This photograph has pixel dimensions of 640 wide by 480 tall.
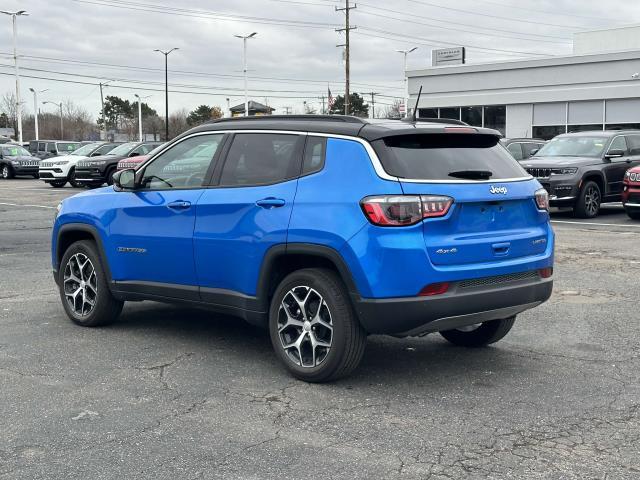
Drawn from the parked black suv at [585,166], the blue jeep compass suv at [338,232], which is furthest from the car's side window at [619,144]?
the blue jeep compass suv at [338,232]

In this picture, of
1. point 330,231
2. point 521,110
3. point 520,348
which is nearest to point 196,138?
point 330,231

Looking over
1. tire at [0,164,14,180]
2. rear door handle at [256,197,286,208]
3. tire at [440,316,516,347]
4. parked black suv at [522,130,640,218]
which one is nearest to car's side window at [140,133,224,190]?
rear door handle at [256,197,286,208]

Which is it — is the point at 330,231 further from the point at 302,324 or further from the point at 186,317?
the point at 186,317

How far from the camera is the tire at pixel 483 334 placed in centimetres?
619

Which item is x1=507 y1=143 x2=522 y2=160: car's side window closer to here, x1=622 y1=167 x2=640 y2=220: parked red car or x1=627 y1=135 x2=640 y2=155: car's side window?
x1=627 y1=135 x2=640 y2=155: car's side window

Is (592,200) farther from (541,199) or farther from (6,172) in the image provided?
(6,172)

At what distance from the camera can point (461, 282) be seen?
5.06m

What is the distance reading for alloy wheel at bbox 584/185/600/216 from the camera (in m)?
17.0

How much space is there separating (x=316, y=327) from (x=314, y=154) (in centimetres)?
117

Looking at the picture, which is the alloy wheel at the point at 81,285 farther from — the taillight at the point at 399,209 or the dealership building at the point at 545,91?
the dealership building at the point at 545,91

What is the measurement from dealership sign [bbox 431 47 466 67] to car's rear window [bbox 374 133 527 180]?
51.2 meters

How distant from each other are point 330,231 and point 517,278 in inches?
52.9

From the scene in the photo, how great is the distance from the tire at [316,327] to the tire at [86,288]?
1.99 meters

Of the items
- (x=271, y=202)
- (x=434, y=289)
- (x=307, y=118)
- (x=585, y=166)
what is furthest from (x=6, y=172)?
(x=434, y=289)
